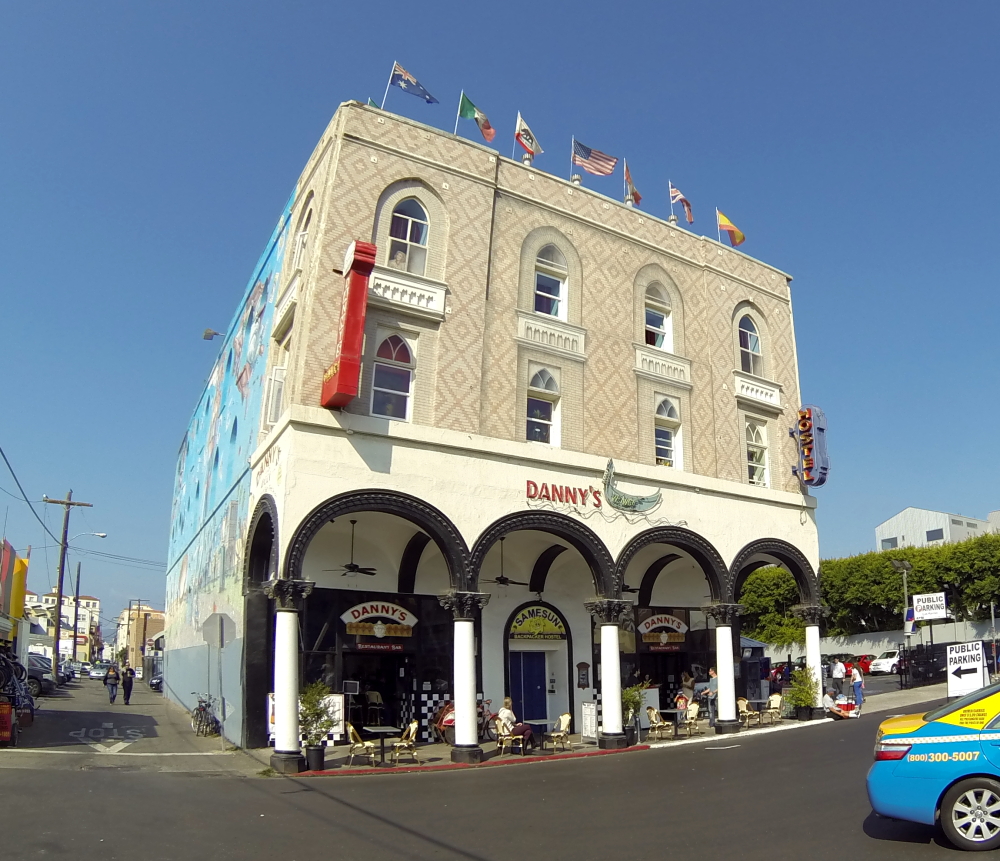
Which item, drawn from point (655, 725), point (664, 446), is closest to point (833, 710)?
point (655, 725)

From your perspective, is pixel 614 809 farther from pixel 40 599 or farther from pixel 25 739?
pixel 40 599

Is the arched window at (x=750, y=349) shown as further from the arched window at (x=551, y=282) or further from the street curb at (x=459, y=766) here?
the street curb at (x=459, y=766)

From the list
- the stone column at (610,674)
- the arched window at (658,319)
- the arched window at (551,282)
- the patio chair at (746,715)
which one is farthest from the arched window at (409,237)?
the patio chair at (746,715)

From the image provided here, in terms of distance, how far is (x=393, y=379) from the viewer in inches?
763

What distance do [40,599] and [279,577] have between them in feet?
609

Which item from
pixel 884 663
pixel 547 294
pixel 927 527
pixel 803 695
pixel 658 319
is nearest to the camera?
pixel 547 294

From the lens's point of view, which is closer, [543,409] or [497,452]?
[497,452]

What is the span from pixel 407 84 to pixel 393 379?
7521mm

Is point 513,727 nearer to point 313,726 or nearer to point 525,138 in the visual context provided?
point 313,726

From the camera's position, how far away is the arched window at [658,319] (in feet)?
80.8

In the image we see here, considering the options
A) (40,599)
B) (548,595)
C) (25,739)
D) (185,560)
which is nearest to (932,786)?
(548,595)

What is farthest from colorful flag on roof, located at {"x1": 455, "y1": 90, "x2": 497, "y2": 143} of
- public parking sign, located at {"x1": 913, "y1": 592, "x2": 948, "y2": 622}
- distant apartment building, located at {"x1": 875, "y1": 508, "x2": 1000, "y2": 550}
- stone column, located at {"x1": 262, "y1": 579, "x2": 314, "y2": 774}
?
distant apartment building, located at {"x1": 875, "y1": 508, "x2": 1000, "y2": 550}

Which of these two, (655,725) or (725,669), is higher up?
(725,669)

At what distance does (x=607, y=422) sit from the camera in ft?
72.8
